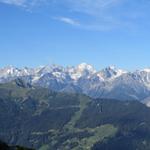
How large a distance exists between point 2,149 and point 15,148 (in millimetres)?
8205

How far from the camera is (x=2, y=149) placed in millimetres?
122688

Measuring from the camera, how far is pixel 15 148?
428ft
